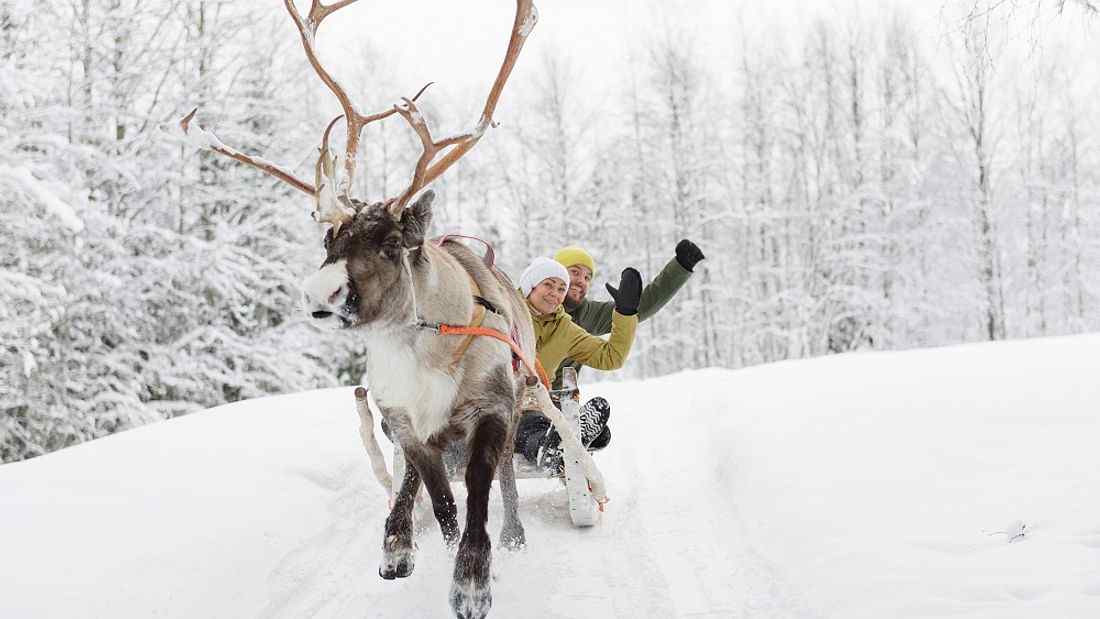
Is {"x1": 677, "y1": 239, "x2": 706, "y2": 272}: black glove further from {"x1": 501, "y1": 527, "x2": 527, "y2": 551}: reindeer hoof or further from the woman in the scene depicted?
{"x1": 501, "y1": 527, "x2": 527, "y2": 551}: reindeer hoof

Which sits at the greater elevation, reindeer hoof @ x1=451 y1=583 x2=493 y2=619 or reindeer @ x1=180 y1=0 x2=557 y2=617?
reindeer @ x1=180 y1=0 x2=557 y2=617

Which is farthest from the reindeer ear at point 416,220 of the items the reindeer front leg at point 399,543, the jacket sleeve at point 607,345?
the jacket sleeve at point 607,345

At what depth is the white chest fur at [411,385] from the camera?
10.6ft

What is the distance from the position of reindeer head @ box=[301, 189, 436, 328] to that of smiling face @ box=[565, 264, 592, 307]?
2.63 m

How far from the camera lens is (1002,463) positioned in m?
3.90

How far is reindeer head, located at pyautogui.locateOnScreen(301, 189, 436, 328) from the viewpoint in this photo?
2.76m

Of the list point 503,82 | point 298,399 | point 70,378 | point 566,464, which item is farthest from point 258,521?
point 70,378

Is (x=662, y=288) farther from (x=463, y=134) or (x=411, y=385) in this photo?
(x=411, y=385)

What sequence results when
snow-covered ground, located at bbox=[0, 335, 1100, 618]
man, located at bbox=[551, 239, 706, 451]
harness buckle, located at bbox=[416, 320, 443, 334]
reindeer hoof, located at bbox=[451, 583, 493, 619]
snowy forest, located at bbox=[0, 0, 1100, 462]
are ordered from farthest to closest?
snowy forest, located at bbox=[0, 0, 1100, 462] → man, located at bbox=[551, 239, 706, 451] → harness buckle, located at bbox=[416, 320, 443, 334] → snow-covered ground, located at bbox=[0, 335, 1100, 618] → reindeer hoof, located at bbox=[451, 583, 493, 619]

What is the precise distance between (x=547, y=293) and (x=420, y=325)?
181 centimetres

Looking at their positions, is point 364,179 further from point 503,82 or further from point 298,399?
point 503,82

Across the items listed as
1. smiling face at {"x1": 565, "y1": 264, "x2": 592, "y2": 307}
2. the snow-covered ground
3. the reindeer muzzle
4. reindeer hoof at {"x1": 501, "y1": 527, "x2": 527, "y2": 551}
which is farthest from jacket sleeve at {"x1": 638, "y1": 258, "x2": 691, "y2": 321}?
the reindeer muzzle

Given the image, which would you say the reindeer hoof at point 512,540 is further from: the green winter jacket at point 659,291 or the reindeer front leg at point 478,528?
the green winter jacket at point 659,291

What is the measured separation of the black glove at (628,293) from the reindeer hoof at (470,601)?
1882 mm
